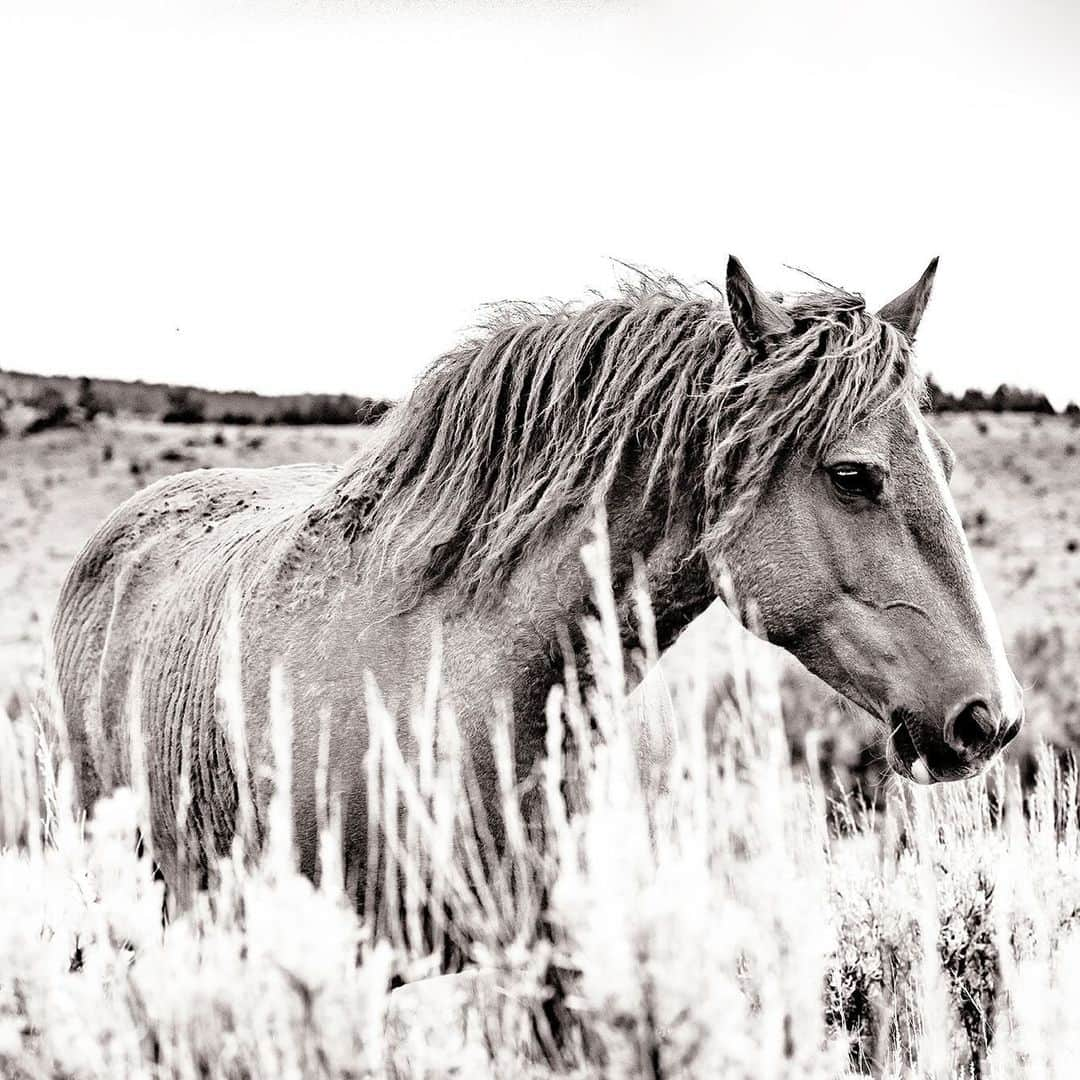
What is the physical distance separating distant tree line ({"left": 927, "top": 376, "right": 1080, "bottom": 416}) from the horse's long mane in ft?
98.6

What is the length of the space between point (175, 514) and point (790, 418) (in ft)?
10.5

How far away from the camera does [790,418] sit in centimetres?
285

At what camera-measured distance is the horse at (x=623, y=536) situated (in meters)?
2.73

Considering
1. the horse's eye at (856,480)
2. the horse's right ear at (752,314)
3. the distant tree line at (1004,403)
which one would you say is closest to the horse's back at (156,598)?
the horse's right ear at (752,314)

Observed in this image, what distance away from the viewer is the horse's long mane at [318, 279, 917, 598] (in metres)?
2.88

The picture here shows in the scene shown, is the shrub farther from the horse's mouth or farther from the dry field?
the horse's mouth

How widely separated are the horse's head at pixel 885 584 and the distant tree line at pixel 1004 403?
99.3ft

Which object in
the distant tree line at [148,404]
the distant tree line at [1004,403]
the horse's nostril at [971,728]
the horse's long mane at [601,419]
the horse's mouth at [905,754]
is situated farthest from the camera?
the distant tree line at [1004,403]

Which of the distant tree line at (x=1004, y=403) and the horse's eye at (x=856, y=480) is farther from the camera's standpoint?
the distant tree line at (x=1004, y=403)

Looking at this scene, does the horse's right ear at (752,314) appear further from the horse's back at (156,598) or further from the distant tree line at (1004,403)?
the distant tree line at (1004,403)

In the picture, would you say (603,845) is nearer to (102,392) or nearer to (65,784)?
(65,784)

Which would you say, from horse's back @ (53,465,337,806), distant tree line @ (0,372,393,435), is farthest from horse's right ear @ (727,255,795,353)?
distant tree line @ (0,372,393,435)

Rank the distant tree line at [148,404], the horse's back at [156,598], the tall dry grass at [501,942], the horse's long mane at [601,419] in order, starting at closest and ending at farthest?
the tall dry grass at [501,942], the horse's long mane at [601,419], the horse's back at [156,598], the distant tree line at [148,404]

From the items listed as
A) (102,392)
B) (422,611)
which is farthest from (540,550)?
(102,392)
